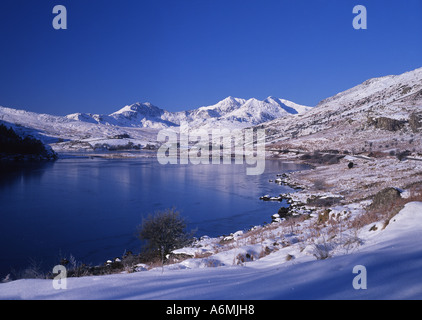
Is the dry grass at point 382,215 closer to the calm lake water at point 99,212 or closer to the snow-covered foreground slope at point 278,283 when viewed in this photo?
the snow-covered foreground slope at point 278,283

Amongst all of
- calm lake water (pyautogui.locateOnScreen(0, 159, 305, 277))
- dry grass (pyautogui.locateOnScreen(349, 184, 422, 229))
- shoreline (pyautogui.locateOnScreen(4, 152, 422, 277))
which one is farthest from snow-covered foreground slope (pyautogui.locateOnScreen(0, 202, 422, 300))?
calm lake water (pyautogui.locateOnScreen(0, 159, 305, 277))

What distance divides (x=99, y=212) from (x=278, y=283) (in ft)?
89.5

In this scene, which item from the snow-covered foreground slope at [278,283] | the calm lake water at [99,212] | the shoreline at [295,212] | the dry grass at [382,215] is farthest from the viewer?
the calm lake water at [99,212]

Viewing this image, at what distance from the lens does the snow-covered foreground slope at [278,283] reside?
2.66 metres

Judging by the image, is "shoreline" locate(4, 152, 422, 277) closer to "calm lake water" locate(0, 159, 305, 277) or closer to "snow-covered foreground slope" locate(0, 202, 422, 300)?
"snow-covered foreground slope" locate(0, 202, 422, 300)

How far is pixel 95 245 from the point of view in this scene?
18.3 meters

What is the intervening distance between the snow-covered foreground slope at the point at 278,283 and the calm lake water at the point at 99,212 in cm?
1284

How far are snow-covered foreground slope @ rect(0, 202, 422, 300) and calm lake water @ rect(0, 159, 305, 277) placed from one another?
1284 cm

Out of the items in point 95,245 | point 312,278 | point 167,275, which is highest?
point 312,278

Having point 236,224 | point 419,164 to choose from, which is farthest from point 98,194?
point 419,164

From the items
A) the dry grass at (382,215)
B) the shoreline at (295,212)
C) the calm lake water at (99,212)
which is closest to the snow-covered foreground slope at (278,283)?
the dry grass at (382,215)
